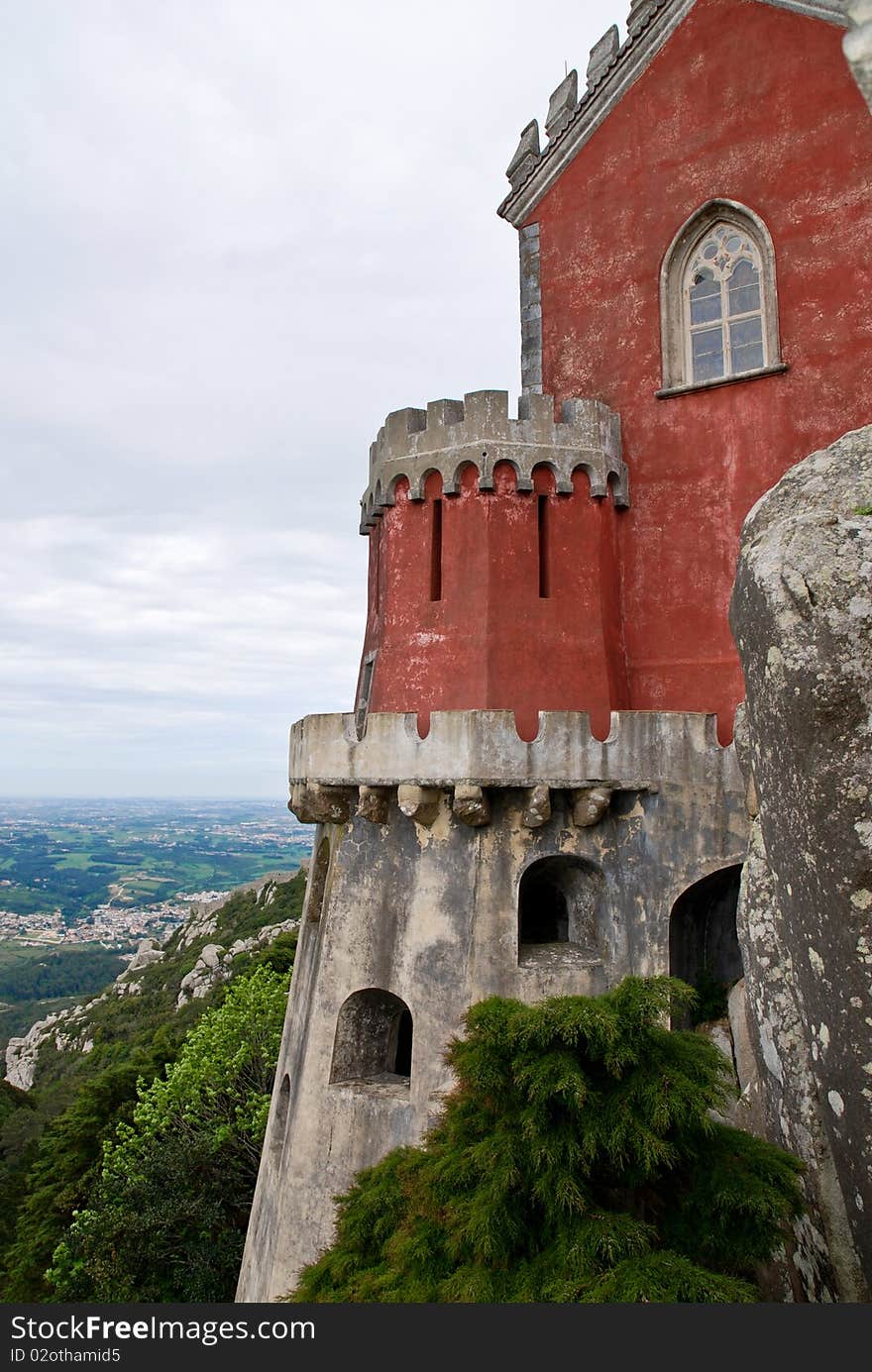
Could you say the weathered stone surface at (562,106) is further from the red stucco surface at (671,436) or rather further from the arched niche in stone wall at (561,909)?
the arched niche in stone wall at (561,909)

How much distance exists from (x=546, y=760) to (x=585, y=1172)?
5054 millimetres

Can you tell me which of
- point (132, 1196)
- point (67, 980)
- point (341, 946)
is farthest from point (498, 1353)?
point (67, 980)

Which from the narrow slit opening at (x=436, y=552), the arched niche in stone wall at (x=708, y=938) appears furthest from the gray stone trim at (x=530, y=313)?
the arched niche in stone wall at (x=708, y=938)

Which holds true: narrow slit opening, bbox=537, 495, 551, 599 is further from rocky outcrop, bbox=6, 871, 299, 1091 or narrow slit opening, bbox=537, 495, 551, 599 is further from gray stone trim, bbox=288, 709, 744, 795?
rocky outcrop, bbox=6, 871, 299, 1091

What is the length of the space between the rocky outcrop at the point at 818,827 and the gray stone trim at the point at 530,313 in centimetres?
812

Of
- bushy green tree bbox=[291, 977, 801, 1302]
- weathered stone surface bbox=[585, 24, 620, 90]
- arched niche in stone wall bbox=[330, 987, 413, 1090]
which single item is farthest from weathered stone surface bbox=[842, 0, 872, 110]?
weathered stone surface bbox=[585, 24, 620, 90]

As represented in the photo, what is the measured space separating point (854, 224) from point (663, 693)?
21.1ft

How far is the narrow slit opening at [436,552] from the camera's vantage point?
42.2 ft

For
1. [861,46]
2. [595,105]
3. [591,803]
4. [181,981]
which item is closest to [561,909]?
[591,803]

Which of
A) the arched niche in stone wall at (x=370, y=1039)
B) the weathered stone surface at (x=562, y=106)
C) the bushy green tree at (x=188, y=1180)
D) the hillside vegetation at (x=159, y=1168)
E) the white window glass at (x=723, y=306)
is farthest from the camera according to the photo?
the hillside vegetation at (x=159, y=1168)

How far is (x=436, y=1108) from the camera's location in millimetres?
10812

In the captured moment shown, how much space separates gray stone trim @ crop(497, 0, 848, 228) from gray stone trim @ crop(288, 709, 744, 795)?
878 centimetres

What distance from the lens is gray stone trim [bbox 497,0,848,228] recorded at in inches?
537

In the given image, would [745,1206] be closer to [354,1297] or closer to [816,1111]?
[816,1111]
